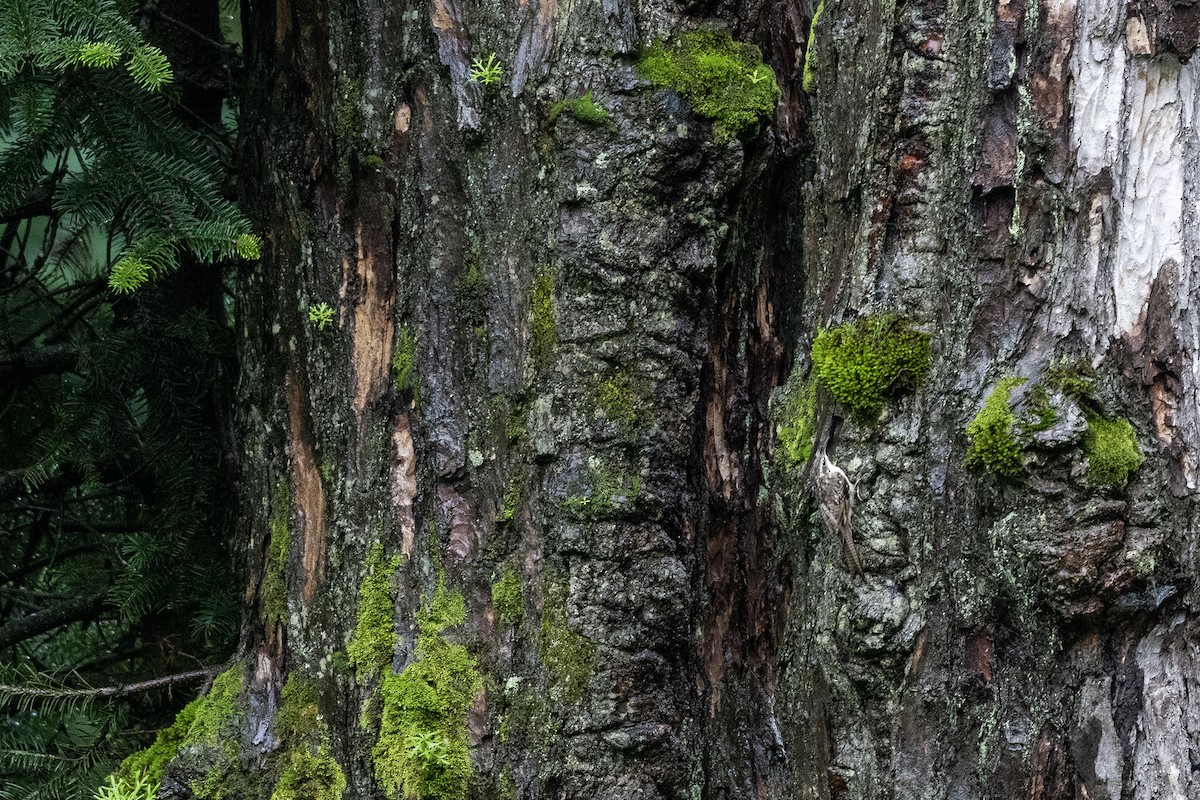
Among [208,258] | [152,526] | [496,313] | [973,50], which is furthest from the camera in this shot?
[152,526]

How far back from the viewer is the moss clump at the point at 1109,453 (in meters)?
1.68

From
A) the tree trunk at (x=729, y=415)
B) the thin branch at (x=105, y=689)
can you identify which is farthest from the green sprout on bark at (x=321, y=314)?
the thin branch at (x=105, y=689)

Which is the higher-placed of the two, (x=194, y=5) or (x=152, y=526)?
(x=194, y=5)

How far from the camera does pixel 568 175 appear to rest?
193 centimetres

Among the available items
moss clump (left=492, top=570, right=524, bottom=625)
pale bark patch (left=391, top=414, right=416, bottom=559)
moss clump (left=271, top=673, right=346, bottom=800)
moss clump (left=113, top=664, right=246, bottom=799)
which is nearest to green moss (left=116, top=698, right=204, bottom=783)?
moss clump (left=113, top=664, right=246, bottom=799)

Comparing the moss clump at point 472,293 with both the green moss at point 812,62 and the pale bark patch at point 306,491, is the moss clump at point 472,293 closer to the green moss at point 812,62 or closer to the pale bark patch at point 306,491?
the pale bark patch at point 306,491

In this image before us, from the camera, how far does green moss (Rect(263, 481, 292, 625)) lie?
7.33 ft

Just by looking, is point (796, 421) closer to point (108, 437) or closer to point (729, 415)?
point (729, 415)

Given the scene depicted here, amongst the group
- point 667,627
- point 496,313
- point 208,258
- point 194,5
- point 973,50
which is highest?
point 194,5

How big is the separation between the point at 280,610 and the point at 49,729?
1.08m

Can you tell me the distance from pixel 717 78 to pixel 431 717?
1.37 meters

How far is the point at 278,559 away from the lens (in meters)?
2.26

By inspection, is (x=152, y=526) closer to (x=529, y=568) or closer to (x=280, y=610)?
(x=280, y=610)

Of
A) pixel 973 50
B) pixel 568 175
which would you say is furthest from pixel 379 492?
pixel 973 50
